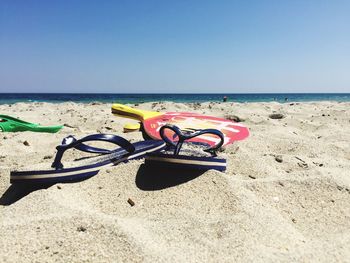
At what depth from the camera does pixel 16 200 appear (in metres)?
1.71

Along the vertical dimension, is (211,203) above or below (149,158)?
below

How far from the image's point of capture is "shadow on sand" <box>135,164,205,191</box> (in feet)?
5.65

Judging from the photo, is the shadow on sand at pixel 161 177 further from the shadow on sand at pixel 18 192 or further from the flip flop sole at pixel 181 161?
the shadow on sand at pixel 18 192

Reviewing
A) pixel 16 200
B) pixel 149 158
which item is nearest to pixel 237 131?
pixel 149 158

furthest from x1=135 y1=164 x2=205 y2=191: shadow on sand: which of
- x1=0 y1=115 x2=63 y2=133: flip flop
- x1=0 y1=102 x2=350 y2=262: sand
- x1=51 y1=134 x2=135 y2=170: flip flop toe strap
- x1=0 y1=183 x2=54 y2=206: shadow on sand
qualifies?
x1=0 y1=115 x2=63 y2=133: flip flop

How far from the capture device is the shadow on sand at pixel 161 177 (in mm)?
1721

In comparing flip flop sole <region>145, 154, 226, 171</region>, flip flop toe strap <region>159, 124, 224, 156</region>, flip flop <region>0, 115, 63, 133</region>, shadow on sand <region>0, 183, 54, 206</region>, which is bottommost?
shadow on sand <region>0, 183, 54, 206</region>

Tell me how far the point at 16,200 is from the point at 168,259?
37.9 inches

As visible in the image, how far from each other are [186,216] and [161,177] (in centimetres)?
38

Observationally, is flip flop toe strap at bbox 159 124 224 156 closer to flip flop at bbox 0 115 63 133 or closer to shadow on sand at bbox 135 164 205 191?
shadow on sand at bbox 135 164 205 191

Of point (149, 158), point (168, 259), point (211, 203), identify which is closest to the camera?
point (168, 259)

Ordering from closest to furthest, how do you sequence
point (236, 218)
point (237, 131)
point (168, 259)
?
point (168, 259)
point (236, 218)
point (237, 131)

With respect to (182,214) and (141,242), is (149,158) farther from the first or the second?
(141,242)

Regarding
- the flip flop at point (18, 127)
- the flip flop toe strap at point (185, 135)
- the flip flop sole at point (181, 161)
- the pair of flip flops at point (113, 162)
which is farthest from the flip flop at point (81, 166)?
the flip flop at point (18, 127)
